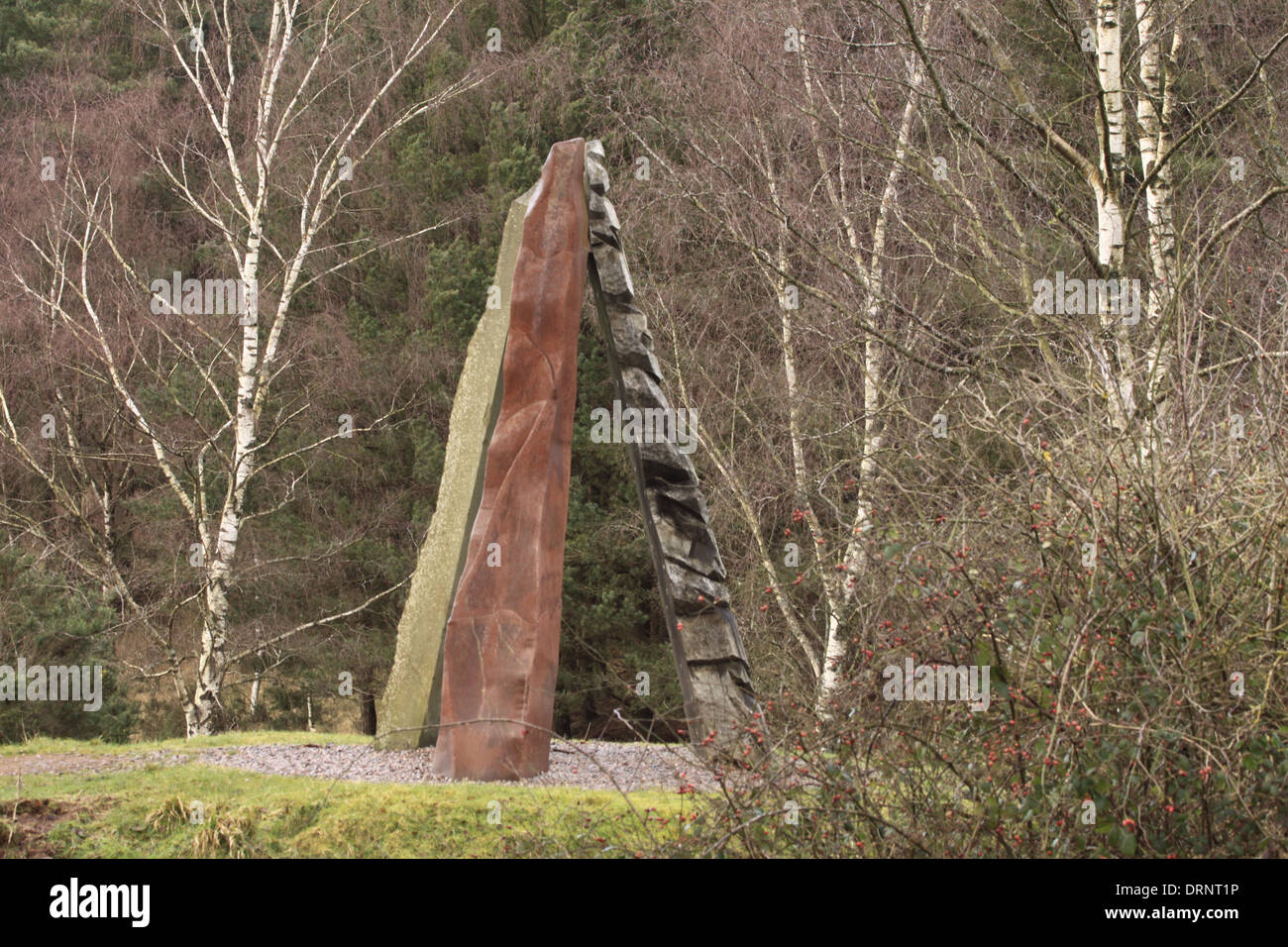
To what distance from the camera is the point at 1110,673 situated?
4.35 m

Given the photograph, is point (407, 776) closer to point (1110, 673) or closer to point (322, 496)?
point (1110, 673)

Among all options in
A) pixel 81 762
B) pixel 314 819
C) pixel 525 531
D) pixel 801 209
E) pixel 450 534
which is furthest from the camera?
pixel 801 209

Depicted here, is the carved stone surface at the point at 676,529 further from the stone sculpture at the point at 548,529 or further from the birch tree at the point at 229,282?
the birch tree at the point at 229,282

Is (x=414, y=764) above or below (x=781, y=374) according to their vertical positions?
below

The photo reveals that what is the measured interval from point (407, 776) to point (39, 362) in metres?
10.7

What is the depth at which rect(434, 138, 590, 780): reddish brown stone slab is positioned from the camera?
24.9ft

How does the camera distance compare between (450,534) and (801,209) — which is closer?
(450,534)

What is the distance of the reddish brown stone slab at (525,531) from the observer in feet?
24.9
